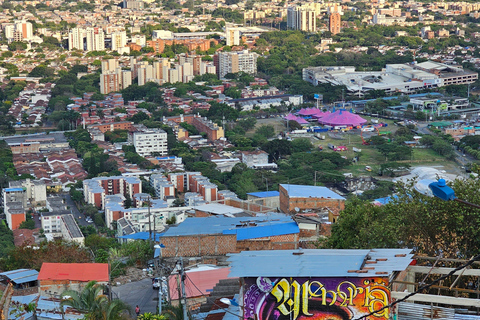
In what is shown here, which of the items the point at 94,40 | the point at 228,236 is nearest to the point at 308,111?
the point at 94,40

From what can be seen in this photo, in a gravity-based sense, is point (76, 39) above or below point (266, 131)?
above

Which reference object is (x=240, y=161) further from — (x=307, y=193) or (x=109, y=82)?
(x=109, y=82)

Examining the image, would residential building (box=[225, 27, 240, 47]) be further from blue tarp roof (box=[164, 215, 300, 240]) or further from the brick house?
blue tarp roof (box=[164, 215, 300, 240])

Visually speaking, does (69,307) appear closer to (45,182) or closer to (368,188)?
(368,188)

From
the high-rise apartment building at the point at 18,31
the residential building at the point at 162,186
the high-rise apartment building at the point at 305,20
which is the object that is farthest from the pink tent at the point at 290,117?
the high-rise apartment building at the point at 18,31

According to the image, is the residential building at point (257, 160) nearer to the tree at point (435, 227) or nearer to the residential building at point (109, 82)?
the residential building at point (109, 82)

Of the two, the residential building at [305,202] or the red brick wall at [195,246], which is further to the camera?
the residential building at [305,202]
